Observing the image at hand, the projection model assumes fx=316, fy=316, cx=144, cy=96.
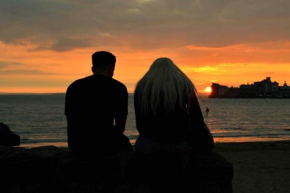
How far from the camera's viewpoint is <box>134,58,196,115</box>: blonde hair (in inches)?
130

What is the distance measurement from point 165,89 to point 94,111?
0.79m

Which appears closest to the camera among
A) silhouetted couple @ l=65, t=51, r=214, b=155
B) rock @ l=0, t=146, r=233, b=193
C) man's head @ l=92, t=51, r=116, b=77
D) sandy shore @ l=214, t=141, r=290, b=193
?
rock @ l=0, t=146, r=233, b=193

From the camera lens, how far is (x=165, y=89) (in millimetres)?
3293

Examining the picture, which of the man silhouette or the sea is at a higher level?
the man silhouette

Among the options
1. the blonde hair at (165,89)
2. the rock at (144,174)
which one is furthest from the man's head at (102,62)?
the rock at (144,174)

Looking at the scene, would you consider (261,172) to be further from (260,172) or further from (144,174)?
(144,174)

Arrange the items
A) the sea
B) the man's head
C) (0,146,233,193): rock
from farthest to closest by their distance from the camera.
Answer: the sea → the man's head → (0,146,233,193): rock

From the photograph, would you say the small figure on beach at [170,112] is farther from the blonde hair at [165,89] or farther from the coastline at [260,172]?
the coastline at [260,172]

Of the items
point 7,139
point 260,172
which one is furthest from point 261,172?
point 7,139

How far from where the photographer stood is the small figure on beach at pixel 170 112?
331 cm

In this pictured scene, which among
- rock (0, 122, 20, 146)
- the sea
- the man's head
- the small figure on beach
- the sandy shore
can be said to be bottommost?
the sea

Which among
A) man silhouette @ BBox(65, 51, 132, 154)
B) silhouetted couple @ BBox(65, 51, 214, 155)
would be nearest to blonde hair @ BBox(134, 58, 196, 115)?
silhouetted couple @ BBox(65, 51, 214, 155)

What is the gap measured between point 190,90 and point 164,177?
3.11 ft

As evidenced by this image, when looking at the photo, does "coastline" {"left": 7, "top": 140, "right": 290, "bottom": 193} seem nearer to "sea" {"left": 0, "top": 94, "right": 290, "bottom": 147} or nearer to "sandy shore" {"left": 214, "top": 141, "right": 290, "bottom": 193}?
"sandy shore" {"left": 214, "top": 141, "right": 290, "bottom": 193}
